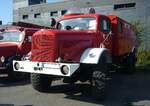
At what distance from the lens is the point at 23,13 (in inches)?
2692

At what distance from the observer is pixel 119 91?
41.5 ft

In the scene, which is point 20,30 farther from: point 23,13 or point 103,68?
point 23,13

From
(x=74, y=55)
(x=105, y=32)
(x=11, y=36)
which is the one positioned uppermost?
(x=105, y=32)

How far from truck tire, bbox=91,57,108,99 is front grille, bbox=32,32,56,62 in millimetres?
1232

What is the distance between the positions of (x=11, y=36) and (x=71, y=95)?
5.31m

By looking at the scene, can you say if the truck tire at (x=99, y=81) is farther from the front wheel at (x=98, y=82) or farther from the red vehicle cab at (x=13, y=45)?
the red vehicle cab at (x=13, y=45)

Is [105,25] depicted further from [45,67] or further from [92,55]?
[45,67]

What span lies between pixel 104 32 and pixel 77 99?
2383 millimetres

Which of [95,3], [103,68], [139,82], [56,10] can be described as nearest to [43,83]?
[103,68]

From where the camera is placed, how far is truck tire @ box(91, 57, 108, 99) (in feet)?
35.4

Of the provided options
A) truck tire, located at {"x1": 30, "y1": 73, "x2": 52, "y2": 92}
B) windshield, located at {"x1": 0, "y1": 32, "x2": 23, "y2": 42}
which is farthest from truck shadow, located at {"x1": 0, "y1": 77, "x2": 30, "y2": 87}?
truck tire, located at {"x1": 30, "y1": 73, "x2": 52, "y2": 92}

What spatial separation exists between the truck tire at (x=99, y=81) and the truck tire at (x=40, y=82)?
1626 mm

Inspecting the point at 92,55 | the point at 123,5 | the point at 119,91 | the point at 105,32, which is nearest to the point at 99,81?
the point at 92,55

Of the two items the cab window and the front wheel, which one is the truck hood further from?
the front wheel
